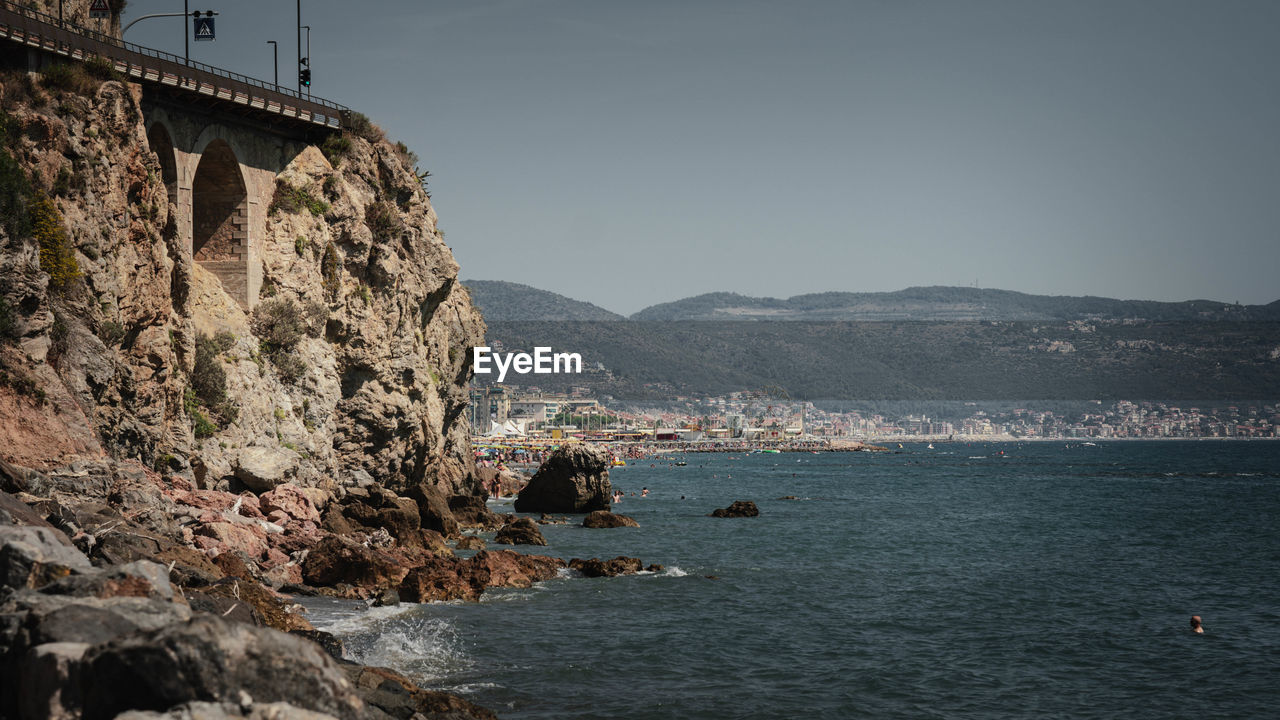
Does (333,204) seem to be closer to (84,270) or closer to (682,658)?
(84,270)

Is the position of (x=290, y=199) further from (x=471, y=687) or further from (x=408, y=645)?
(x=471, y=687)

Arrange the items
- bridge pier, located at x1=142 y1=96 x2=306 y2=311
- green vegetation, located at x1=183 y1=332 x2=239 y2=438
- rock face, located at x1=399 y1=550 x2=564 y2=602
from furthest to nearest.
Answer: bridge pier, located at x1=142 y1=96 x2=306 y2=311 < green vegetation, located at x1=183 y1=332 x2=239 y2=438 < rock face, located at x1=399 y1=550 x2=564 y2=602

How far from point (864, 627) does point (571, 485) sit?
1339 inches

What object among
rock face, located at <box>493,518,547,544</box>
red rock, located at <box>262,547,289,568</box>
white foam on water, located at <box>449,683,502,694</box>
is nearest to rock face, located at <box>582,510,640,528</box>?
rock face, located at <box>493,518,547,544</box>

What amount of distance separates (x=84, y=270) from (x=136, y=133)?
5.43m

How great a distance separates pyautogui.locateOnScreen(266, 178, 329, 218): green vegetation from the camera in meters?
40.8

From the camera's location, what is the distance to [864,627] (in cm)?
2653

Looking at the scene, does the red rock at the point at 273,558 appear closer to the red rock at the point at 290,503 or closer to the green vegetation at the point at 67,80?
the red rock at the point at 290,503

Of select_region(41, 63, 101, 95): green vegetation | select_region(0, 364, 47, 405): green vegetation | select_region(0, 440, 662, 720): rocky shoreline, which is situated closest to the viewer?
select_region(0, 440, 662, 720): rocky shoreline

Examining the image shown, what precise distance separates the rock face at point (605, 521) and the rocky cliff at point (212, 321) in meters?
7.77

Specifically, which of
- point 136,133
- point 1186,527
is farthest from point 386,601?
point 1186,527

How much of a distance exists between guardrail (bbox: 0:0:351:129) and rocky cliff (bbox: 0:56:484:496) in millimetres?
1020

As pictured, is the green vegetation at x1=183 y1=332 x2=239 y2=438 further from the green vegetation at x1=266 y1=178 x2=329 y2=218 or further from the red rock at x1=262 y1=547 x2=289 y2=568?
the red rock at x1=262 y1=547 x2=289 y2=568

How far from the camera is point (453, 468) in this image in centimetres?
5625
